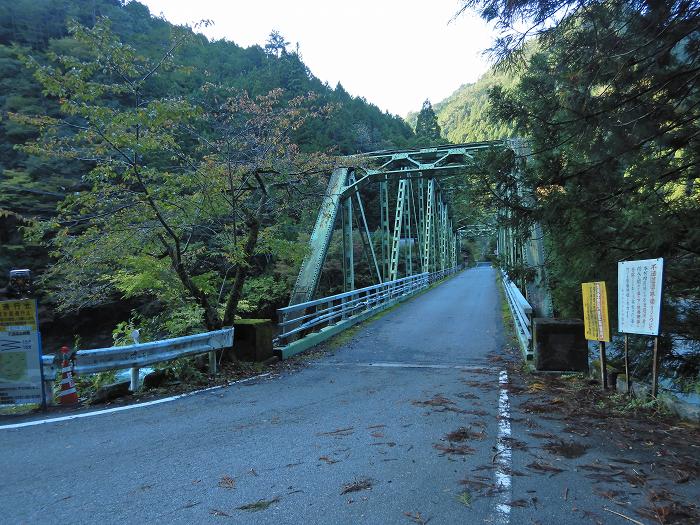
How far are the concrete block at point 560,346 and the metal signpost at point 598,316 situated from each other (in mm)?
928

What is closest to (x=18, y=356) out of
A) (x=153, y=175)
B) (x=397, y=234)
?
(x=153, y=175)

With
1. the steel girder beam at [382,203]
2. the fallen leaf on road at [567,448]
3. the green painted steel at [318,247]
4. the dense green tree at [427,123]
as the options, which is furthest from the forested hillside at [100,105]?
the dense green tree at [427,123]

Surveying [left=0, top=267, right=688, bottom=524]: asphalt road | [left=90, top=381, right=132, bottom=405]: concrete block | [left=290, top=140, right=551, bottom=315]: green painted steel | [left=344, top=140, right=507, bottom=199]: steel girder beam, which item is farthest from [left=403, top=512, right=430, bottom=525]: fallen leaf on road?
[left=344, top=140, right=507, bottom=199]: steel girder beam

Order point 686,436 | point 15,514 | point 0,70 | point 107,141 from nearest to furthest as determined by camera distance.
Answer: point 15,514 < point 686,436 < point 107,141 < point 0,70

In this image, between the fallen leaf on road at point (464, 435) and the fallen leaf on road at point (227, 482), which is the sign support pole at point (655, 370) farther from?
the fallen leaf on road at point (227, 482)

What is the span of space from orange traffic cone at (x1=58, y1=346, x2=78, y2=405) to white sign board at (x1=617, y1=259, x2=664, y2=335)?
658 cm

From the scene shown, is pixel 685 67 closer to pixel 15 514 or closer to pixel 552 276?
pixel 552 276

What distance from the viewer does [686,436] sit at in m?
4.30

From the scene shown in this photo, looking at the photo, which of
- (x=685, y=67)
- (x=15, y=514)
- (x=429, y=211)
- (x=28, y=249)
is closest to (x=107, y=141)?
(x=15, y=514)

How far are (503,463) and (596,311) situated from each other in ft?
10.6

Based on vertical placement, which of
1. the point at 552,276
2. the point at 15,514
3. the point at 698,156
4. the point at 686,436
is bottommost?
the point at 686,436

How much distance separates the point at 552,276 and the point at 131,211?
7003 millimetres

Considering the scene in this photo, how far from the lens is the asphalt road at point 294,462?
9.54ft

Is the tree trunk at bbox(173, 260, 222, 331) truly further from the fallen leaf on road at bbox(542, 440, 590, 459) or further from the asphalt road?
the fallen leaf on road at bbox(542, 440, 590, 459)
